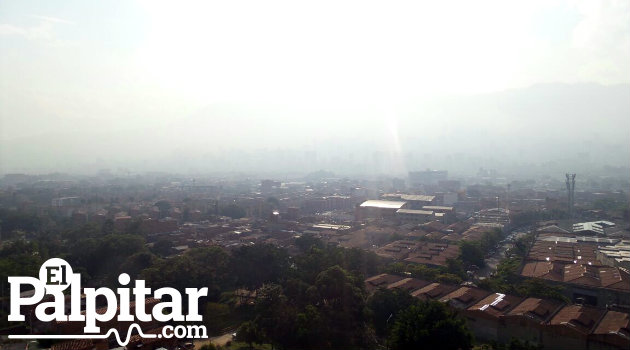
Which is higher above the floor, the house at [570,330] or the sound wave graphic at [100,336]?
the house at [570,330]

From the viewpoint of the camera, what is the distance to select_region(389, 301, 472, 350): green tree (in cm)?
586

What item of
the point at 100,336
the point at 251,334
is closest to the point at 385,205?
the point at 251,334

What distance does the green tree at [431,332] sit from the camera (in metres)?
5.86

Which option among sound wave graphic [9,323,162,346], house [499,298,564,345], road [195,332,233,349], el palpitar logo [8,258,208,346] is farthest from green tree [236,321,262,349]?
house [499,298,564,345]

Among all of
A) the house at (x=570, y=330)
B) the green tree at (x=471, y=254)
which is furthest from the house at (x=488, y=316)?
the green tree at (x=471, y=254)

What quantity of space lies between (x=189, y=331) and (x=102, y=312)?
1.87 meters

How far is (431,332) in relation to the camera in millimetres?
5910

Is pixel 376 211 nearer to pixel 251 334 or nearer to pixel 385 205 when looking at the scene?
pixel 385 205

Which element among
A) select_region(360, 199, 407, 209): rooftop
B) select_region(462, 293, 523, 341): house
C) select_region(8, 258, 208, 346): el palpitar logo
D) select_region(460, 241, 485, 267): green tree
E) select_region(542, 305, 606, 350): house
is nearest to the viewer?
select_region(542, 305, 606, 350): house

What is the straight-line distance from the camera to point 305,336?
6.99m

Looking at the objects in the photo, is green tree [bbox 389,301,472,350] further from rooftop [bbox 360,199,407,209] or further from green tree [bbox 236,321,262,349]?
rooftop [bbox 360,199,407,209]

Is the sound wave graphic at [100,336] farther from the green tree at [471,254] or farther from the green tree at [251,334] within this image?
the green tree at [471,254]

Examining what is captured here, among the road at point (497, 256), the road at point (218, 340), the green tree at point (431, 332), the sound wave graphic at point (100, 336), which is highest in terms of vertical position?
the green tree at point (431, 332)

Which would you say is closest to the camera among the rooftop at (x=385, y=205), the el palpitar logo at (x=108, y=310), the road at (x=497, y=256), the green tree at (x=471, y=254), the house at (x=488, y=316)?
the el palpitar logo at (x=108, y=310)
